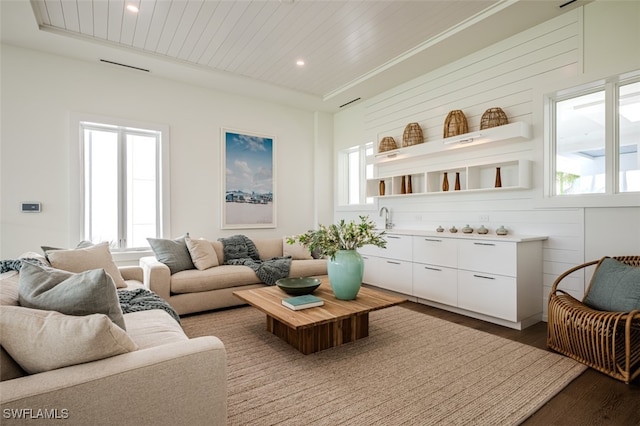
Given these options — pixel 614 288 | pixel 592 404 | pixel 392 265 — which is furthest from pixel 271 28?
pixel 592 404

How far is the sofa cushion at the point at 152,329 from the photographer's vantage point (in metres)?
1.80

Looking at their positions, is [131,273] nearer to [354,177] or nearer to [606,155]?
[354,177]

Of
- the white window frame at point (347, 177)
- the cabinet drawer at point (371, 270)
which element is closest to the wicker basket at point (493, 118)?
the white window frame at point (347, 177)

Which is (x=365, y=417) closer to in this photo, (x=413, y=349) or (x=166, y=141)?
(x=413, y=349)

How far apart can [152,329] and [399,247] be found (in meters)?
3.15

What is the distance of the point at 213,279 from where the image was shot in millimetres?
3717

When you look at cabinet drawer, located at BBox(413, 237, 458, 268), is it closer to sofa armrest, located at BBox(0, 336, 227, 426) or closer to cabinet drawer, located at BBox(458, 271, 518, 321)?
cabinet drawer, located at BBox(458, 271, 518, 321)

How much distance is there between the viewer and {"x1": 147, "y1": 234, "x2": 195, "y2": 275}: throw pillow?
3799mm

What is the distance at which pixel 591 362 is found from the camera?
7.61 ft

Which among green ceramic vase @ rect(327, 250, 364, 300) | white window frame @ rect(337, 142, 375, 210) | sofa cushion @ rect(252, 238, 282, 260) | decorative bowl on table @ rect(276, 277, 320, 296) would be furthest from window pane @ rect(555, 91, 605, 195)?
sofa cushion @ rect(252, 238, 282, 260)

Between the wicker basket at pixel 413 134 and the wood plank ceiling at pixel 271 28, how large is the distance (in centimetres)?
87

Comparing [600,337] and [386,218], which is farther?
[386,218]

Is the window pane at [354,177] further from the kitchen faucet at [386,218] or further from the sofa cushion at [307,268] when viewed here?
the sofa cushion at [307,268]

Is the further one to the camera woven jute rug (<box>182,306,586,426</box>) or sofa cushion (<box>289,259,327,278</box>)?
sofa cushion (<box>289,259,327,278</box>)
